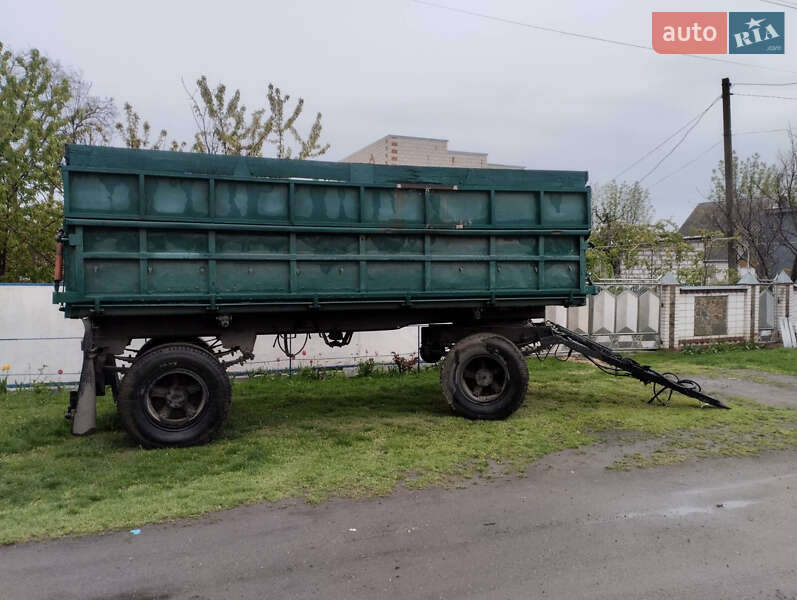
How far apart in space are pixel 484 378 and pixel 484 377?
0.01m

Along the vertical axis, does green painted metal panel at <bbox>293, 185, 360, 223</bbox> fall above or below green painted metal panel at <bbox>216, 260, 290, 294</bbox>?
above

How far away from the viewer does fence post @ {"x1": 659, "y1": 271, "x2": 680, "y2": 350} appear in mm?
14359

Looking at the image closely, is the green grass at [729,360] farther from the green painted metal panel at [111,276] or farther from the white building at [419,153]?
the green painted metal panel at [111,276]

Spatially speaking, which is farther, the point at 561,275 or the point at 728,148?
the point at 728,148

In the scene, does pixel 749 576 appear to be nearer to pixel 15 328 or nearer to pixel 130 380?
pixel 130 380

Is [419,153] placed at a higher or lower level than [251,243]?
higher

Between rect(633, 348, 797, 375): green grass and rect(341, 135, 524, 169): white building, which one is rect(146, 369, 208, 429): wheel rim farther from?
rect(341, 135, 524, 169): white building

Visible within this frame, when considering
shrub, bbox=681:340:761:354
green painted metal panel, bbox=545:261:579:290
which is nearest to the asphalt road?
green painted metal panel, bbox=545:261:579:290

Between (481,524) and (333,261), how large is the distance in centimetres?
340

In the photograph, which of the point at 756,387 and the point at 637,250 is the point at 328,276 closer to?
the point at 756,387

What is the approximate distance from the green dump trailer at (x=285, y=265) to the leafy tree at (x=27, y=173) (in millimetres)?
9001

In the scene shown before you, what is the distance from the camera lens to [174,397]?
20.7 ft

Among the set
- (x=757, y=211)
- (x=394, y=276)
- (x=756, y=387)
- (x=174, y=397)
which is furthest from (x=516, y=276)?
(x=757, y=211)

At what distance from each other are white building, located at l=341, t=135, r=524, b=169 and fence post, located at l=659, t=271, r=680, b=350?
24.4 feet
